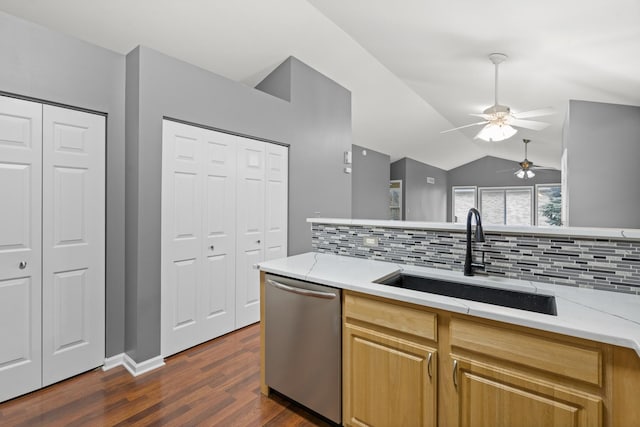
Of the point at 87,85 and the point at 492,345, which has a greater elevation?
the point at 87,85

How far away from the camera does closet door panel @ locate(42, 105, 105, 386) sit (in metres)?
2.16

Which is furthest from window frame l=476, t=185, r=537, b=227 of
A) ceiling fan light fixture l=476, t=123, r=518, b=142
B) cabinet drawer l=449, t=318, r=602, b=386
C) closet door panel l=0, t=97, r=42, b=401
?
closet door panel l=0, t=97, r=42, b=401

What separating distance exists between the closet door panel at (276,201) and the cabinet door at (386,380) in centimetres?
204

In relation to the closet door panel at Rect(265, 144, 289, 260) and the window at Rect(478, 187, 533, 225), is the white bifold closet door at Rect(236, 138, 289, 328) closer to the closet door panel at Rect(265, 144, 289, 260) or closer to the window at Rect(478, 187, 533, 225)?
the closet door panel at Rect(265, 144, 289, 260)

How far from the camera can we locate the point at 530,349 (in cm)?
112

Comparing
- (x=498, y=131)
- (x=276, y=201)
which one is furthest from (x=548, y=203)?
(x=276, y=201)

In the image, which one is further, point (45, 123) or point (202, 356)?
point (202, 356)

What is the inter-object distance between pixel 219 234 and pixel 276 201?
31.6 inches

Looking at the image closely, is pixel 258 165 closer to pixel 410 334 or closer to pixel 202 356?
pixel 202 356

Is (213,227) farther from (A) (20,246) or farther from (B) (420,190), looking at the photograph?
(B) (420,190)

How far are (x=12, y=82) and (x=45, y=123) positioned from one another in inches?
10.5

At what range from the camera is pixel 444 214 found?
1063 cm

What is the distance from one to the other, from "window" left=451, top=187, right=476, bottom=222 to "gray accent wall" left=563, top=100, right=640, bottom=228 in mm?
6613

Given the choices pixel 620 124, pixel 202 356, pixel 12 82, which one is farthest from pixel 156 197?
pixel 620 124
